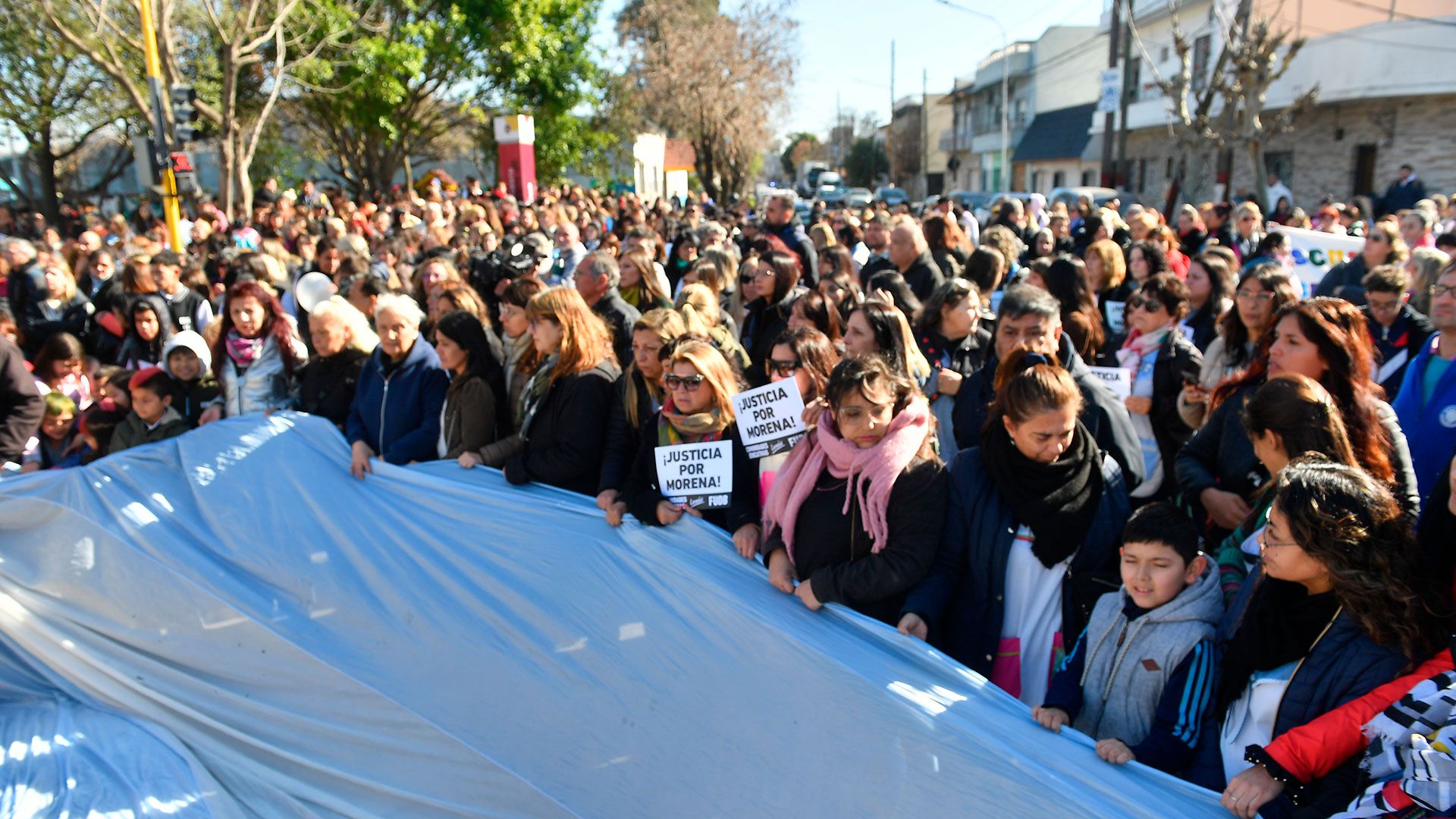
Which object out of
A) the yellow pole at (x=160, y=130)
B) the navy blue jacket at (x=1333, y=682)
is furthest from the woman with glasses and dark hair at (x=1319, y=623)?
the yellow pole at (x=160, y=130)

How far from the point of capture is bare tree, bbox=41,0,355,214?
15.3m

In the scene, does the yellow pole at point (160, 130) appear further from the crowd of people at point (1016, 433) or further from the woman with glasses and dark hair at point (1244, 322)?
the woman with glasses and dark hair at point (1244, 322)

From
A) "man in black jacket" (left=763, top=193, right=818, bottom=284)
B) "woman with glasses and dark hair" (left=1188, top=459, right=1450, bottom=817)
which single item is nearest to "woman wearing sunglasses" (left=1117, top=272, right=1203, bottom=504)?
"woman with glasses and dark hair" (left=1188, top=459, right=1450, bottom=817)

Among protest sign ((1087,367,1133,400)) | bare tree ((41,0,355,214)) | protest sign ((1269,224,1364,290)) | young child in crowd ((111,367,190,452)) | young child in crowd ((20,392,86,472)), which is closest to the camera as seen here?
protest sign ((1087,367,1133,400))

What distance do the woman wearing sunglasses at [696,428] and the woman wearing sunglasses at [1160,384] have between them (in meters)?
1.76

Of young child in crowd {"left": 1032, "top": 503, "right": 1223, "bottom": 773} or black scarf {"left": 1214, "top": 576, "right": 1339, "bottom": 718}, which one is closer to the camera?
black scarf {"left": 1214, "top": 576, "right": 1339, "bottom": 718}

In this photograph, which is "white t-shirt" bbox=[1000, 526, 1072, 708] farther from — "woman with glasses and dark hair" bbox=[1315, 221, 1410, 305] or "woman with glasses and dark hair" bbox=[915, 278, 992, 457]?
"woman with glasses and dark hair" bbox=[1315, 221, 1410, 305]

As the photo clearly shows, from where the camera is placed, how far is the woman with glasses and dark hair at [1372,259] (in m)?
6.30

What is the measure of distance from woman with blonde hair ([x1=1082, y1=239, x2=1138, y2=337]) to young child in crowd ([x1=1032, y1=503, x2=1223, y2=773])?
428cm

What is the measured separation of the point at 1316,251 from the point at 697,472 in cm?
801

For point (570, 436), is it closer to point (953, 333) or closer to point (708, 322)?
point (708, 322)

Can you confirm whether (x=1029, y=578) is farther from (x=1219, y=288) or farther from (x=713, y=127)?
(x=713, y=127)

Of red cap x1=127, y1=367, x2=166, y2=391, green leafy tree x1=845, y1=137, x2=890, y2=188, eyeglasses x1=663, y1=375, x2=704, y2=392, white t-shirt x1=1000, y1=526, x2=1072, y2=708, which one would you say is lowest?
white t-shirt x1=1000, y1=526, x2=1072, y2=708

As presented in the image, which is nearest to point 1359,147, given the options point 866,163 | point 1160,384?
point 1160,384
